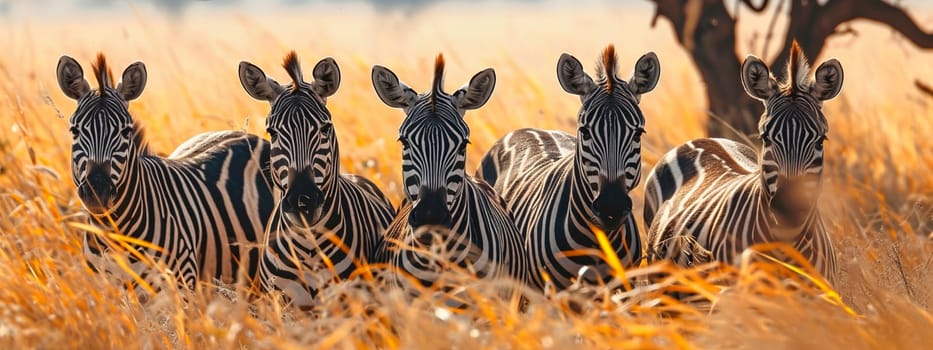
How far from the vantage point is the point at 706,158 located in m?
7.27

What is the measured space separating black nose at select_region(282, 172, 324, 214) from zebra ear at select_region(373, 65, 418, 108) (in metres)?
0.61

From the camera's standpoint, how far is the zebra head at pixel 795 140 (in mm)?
5746

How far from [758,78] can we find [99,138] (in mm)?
3335

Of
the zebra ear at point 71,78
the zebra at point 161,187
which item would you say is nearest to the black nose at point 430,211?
the zebra at point 161,187

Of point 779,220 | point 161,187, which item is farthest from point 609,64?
point 161,187

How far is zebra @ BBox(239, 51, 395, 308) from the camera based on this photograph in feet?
19.4

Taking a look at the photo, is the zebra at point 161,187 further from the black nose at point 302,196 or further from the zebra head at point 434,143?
the zebra head at point 434,143

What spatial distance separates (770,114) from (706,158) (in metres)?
1.37

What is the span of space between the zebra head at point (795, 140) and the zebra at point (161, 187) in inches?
101

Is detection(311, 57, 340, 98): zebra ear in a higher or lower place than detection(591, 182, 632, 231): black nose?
higher

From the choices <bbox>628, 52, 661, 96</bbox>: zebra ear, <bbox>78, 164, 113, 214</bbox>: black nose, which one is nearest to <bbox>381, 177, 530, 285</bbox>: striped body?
<bbox>628, 52, 661, 96</bbox>: zebra ear

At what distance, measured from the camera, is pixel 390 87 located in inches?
241

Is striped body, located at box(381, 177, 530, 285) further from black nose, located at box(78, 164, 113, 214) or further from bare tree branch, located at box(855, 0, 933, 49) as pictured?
bare tree branch, located at box(855, 0, 933, 49)

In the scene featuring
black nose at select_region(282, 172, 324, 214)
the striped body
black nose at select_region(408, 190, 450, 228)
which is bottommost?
the striped body
